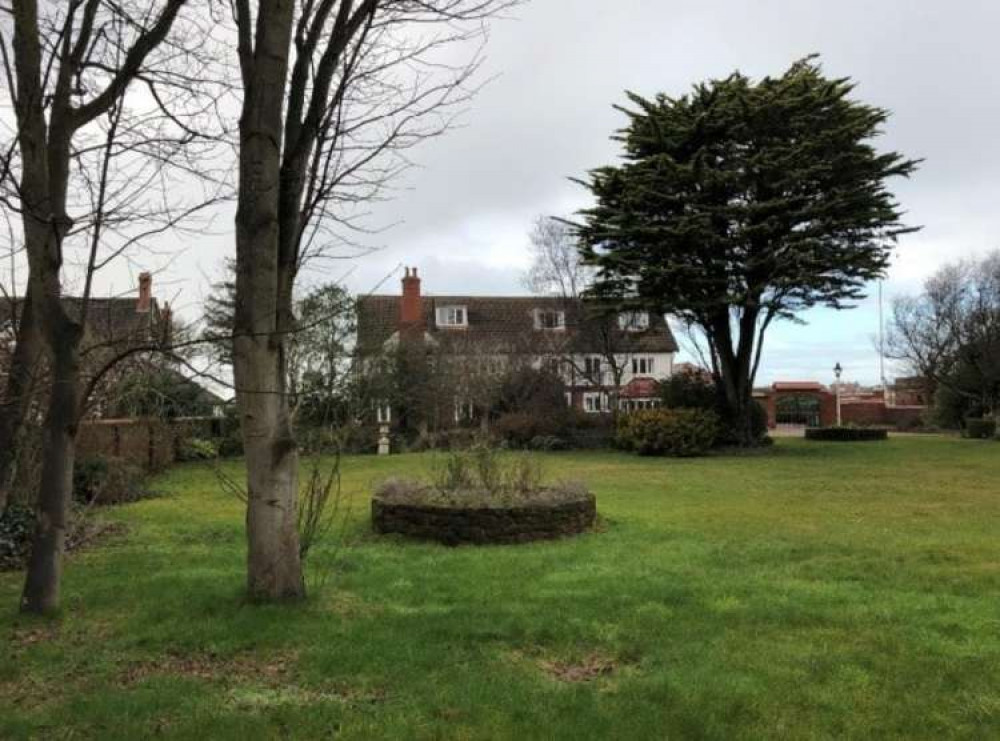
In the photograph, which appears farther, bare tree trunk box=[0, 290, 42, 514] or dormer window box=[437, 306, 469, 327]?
dormer window box=[437, 306, 469, 327]

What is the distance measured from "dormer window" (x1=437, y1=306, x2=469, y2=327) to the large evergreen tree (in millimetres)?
18835

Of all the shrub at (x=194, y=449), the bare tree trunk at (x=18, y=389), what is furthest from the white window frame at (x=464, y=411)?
the bare tree trunk at (x=18, y=389)

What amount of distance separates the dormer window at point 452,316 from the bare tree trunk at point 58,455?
38.0 metres

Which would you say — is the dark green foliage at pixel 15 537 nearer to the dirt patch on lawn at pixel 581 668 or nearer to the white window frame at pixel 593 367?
the dirt patch on lawn at pixel 581 668

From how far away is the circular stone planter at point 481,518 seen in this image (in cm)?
996

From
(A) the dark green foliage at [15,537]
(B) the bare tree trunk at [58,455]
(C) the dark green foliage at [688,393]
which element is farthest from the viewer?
(C) the dark green foliage at [688,393]

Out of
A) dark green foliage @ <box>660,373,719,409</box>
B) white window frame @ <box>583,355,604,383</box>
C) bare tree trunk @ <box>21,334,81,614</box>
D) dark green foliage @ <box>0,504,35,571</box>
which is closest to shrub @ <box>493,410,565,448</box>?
dark green foliage @ <box>660,373,719,409</box>

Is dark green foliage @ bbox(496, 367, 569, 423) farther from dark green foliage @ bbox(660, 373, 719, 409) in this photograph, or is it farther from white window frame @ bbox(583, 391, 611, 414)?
dark green foliage @ bbox(660, 373, 719, 409)

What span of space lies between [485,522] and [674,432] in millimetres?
15858

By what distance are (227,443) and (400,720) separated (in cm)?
2430

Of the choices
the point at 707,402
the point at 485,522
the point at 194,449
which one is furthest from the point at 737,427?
the point at 485,522

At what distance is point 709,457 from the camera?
2430 cm

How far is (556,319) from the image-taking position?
36.2 meters

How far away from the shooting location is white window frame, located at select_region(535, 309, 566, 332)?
3553 cm
